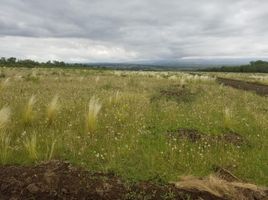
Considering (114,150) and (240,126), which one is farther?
(240,126)

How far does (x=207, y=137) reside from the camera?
8656 mm

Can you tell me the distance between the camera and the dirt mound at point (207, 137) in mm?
8461

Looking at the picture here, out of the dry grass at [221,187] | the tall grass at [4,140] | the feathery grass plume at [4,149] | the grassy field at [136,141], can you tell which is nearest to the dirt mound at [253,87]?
the grassy field at [136,141]

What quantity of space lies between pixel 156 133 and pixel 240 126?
8.42 feet

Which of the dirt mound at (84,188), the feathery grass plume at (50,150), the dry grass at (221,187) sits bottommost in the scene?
the dirt mound at (84,188)

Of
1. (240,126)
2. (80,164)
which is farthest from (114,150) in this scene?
(240,126)

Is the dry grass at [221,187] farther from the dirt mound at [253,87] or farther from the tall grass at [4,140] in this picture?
the dirt mound at [253,87]

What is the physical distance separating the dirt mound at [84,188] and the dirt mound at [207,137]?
2519mm

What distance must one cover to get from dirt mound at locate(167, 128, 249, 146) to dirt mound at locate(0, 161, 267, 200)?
2519 mm

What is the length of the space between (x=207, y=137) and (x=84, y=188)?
364cm

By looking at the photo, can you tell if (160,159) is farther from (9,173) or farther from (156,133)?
(9,173)

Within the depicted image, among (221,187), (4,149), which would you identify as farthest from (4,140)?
(221,187)

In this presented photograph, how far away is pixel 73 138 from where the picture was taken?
26.0ft

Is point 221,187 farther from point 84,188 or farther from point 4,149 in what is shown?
point 4,149
